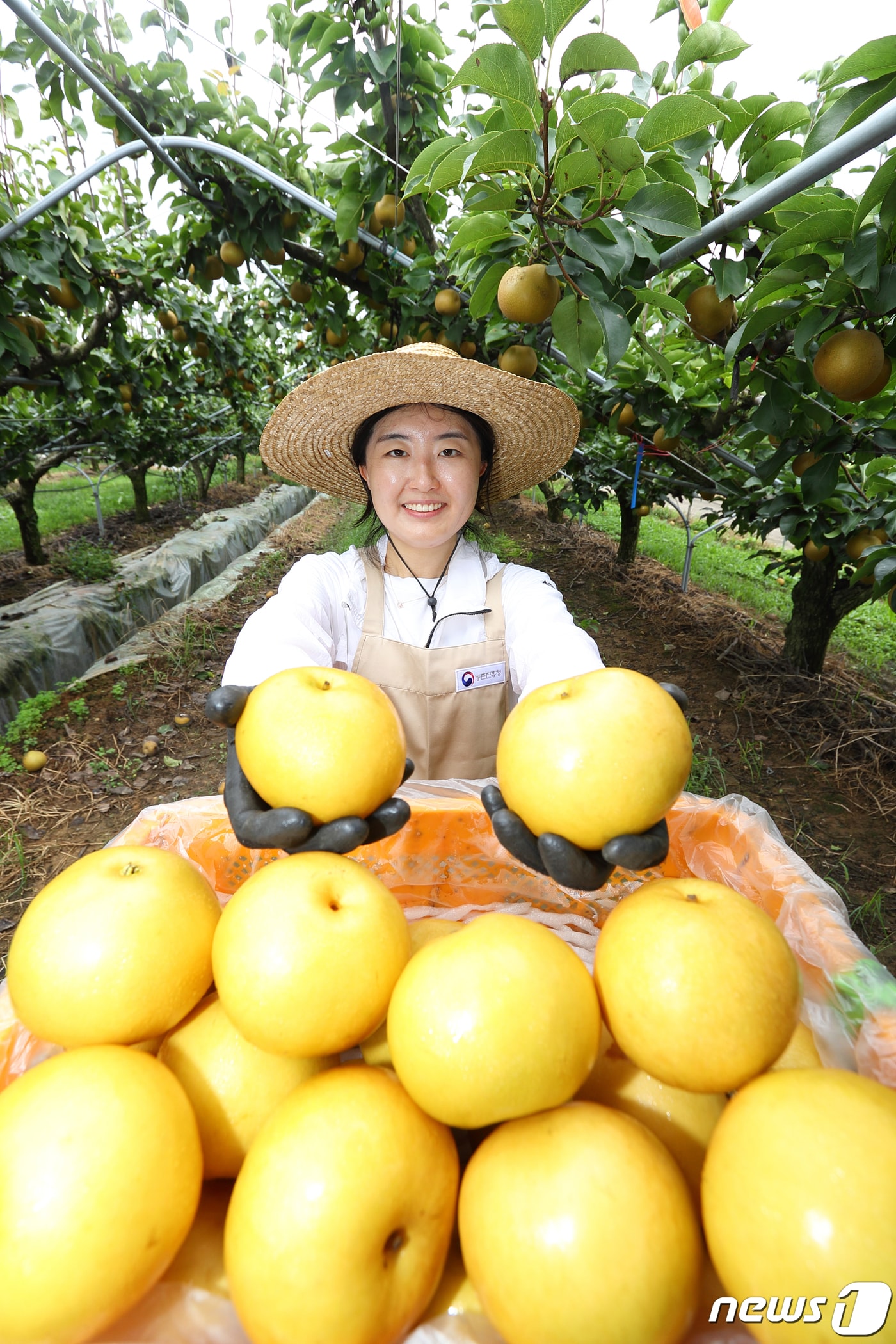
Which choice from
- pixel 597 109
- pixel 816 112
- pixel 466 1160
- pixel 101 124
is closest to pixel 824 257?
pixel 816 112

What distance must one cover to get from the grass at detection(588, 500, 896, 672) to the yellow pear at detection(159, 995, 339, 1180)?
5.38 m

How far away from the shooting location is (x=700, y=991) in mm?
750

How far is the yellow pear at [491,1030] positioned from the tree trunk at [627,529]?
7822 mm

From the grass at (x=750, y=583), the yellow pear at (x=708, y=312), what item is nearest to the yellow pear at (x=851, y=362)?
the yellow pear at (x=708, y=312)

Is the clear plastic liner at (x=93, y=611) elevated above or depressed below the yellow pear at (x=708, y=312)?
below

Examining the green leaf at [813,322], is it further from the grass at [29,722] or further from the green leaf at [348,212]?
the grass at [29,722]

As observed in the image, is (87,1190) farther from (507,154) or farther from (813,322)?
(813,322)

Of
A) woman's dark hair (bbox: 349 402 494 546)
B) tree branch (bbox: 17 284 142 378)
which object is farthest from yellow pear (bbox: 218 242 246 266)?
woman's dark hair (bbox: 349 402 494 546)

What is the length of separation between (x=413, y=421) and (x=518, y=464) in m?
0.54

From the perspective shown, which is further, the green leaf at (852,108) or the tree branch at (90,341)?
the tree branch at (90,341)

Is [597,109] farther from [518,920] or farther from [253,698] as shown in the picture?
[518,920]

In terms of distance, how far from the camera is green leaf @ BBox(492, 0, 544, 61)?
1153 millimetres

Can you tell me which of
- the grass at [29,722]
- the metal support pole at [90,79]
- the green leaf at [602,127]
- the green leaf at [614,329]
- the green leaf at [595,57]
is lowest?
the grass at [29,722]

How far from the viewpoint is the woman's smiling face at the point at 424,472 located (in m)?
1.85
